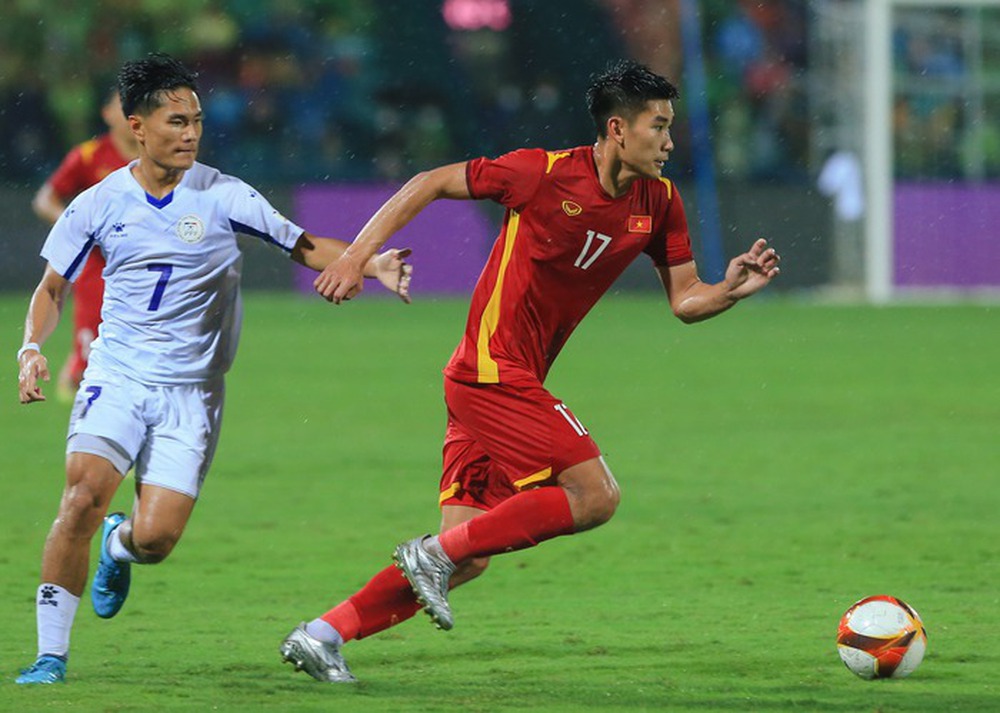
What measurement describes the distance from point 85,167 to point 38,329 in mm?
6753

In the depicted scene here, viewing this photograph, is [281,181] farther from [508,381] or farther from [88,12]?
[508,381]

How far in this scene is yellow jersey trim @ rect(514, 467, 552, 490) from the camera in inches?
247

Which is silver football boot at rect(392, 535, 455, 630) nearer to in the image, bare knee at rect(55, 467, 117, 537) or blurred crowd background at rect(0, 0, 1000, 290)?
bare knee at rect(55, 467, 117, 537)

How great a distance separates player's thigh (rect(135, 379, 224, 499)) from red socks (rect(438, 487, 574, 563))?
1021 mm

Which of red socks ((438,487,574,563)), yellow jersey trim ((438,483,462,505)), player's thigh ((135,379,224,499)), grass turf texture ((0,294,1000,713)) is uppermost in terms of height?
player's thigh ((135,379,224,499))

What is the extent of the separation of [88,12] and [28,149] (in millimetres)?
2717

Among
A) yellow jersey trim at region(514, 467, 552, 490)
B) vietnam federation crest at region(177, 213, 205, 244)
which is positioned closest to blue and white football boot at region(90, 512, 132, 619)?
vietnam federation crest at region(177, 213, 205, 244)

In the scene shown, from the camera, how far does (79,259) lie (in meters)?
6.67

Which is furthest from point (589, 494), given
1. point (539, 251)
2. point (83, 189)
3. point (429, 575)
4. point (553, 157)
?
point (83, 189)

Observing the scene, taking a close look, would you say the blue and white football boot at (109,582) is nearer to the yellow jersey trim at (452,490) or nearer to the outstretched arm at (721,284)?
the yellow jersey trim at (452,490)

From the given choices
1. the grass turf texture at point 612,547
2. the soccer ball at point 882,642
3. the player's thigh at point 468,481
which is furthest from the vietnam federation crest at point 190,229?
the soccer ball at point 882,642

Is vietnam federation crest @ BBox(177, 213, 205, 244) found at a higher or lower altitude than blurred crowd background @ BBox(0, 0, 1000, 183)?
lower

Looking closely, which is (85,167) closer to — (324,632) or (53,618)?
(53,618)

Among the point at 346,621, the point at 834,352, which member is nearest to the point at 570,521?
the point at 346,621
